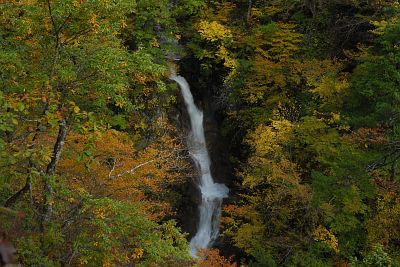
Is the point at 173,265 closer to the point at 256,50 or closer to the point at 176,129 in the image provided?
the point at 176,129

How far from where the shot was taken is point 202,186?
19.4 metres

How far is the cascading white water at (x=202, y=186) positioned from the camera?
58.7 ft

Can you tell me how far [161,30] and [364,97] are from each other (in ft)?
37.2

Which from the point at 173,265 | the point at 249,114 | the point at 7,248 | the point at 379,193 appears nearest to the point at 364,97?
the point at 379,193

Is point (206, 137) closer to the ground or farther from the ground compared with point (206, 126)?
closer to the ground

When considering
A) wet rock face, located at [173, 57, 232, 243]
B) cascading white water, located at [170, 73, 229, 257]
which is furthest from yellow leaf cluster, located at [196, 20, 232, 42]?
cascading white water, located at [170, 73, 229, 257]

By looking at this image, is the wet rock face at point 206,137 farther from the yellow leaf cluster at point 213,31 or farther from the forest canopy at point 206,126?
the yellow leaf cluster at point 213,31

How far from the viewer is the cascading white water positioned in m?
17.9

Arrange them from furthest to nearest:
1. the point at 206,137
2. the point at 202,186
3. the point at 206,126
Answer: the point at 206,126
the point at 206,137
the point at 202,186

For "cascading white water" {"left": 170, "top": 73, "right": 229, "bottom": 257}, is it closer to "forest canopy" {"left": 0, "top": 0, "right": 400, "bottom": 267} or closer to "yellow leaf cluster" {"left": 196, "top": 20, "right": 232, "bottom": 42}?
"forest canopy" {"left": 0, "top": 0, "right": 400, "bottom": 267}

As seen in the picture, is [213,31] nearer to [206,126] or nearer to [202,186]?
[206,126]

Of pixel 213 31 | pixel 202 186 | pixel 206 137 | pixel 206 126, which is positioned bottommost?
pixel 202 186

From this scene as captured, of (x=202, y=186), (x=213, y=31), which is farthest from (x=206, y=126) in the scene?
(x=213, y=31)

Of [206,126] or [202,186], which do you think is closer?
[202,186]
